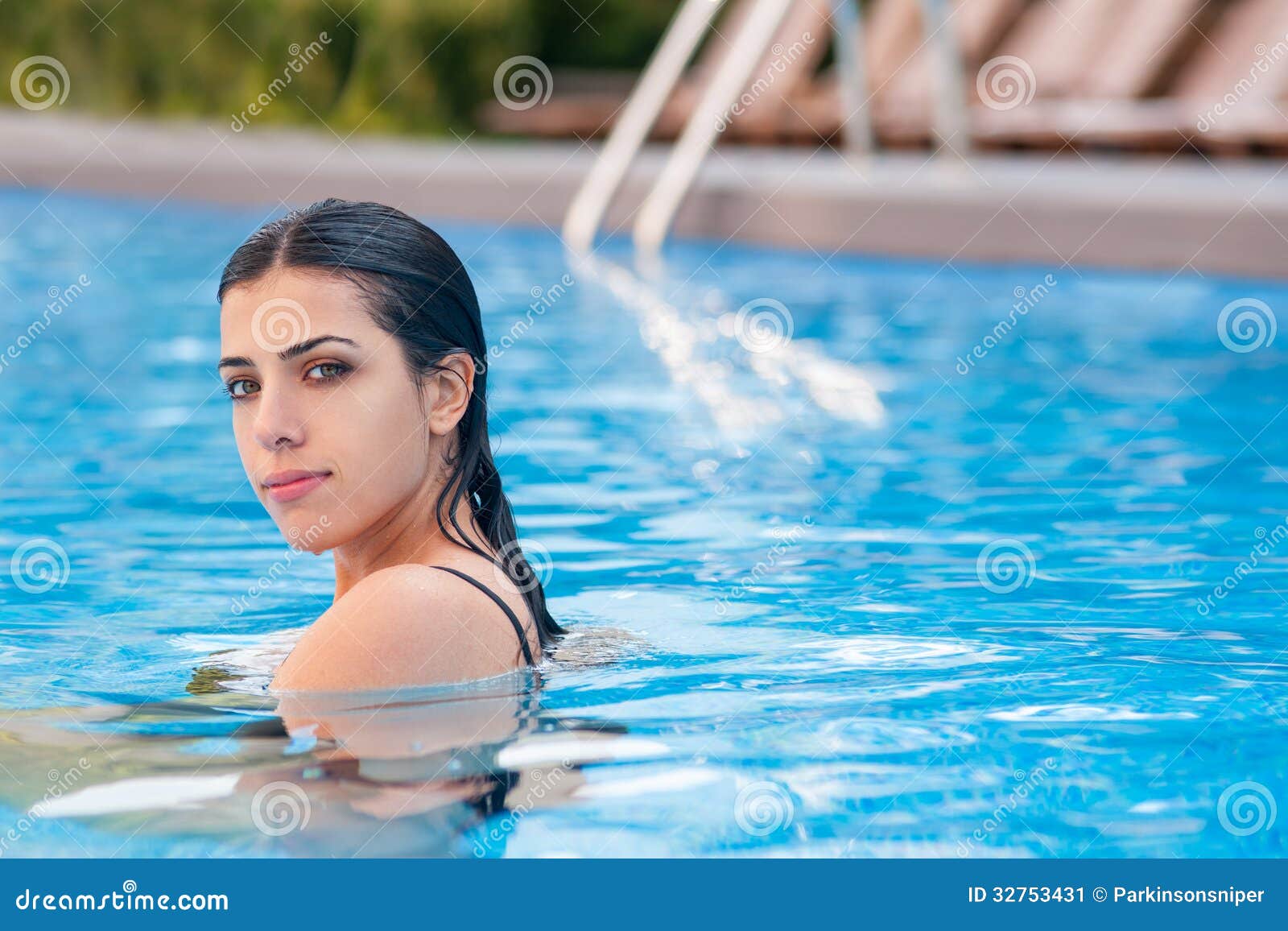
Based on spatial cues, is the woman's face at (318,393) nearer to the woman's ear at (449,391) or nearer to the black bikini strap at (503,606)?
the woman's ear at (449,391)

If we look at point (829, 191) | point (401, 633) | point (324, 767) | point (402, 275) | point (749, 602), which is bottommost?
point (324, 767)

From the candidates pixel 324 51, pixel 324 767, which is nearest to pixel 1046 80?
pixel 324 51

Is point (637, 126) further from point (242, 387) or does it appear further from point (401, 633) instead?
point (401, 633)

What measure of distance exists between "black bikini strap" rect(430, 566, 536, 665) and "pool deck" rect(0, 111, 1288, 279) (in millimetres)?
6673

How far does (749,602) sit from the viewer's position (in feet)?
13.5

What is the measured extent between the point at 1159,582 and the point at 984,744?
1.34 m

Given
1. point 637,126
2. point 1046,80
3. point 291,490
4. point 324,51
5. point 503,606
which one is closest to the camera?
point 291,490

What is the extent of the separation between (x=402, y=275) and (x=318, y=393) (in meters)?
0.22

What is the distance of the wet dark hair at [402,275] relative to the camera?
9.03 ft

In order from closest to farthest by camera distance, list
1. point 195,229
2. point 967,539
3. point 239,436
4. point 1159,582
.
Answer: point 239,436
point 1159,582
point 967,539
point 195,229

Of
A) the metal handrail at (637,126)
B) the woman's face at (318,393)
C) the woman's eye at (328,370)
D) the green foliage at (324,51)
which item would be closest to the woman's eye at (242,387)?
the woman's face at (318,393)
